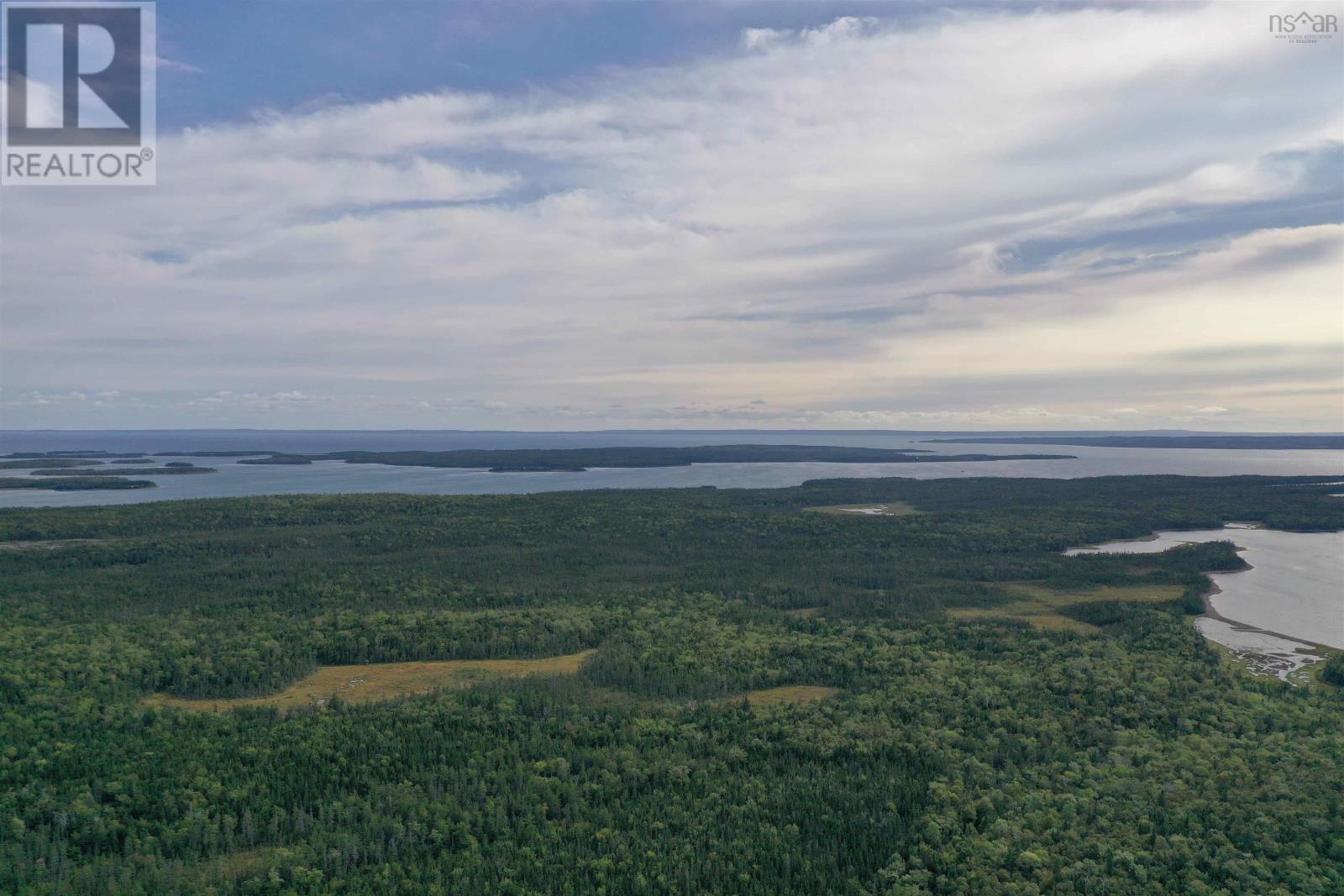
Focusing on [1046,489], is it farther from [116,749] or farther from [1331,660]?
[116,749]

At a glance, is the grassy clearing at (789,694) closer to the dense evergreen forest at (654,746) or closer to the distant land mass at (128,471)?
the dense evergreen forest at (654,746)

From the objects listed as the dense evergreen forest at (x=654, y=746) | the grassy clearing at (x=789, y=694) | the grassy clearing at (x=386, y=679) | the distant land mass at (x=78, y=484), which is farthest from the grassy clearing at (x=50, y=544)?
the distant land mass at (x=78, y=484)

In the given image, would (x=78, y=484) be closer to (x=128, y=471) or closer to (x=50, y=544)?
(x=128, y=471)

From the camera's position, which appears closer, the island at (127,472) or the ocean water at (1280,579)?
the ocean water at (1280,579)

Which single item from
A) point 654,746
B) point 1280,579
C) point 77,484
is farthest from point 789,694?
point 77,484

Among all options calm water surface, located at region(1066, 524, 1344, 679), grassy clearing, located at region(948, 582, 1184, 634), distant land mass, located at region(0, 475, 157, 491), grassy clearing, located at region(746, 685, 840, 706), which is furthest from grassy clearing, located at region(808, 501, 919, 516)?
distant land mass, located at region(0, 475, 157, 491)

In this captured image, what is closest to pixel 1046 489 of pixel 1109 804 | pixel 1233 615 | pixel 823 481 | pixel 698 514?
pixel 823 481
